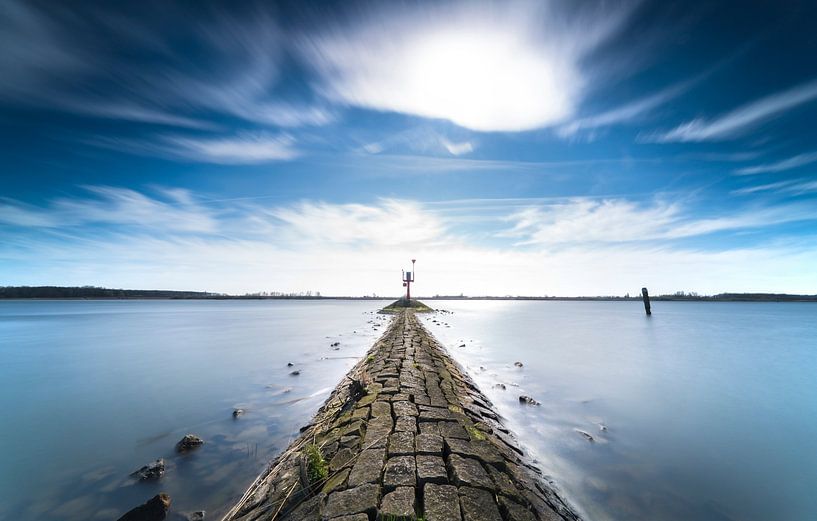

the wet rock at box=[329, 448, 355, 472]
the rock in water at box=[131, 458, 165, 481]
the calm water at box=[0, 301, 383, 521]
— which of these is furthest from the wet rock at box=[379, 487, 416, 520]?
the rock in water at box=[131, 458, 165, 481]

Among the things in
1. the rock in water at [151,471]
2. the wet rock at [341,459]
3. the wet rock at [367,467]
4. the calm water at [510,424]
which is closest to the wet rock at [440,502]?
the wet rock at [367,467]

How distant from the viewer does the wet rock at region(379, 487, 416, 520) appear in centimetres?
273

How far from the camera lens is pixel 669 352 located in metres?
18.0

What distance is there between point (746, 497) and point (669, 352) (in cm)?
1616

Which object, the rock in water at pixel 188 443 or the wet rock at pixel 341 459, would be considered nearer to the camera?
the wet rock at pixel 341 459

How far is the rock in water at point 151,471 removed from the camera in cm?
505

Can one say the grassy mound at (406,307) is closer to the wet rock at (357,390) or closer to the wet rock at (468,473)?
the wet rock at (357,390)

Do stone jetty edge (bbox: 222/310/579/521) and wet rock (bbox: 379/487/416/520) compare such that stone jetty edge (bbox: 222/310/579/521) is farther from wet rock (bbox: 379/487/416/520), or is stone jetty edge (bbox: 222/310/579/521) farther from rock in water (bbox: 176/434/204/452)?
rock in water (bbox: 176/434/204/452)

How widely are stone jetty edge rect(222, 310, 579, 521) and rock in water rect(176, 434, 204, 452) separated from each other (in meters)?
1.78

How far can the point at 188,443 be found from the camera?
6.10 metres

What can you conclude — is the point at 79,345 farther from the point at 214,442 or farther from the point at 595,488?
the point at 595,488

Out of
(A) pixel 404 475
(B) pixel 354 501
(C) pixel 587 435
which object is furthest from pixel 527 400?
(B) pixel 354 501

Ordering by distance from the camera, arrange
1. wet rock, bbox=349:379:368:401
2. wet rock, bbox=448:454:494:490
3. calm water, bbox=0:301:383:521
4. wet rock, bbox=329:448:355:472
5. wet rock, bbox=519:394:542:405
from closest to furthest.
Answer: wet rock, bbox=448:454:494:490 < wet rock, bbox=329:448:355:472 < calm water, bbox=0:301:383:521 < wet rock, bbox=349:379:368:401 < wet rock, bbox=519:394:542:405

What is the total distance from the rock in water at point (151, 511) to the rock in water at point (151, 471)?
48.8 inches
